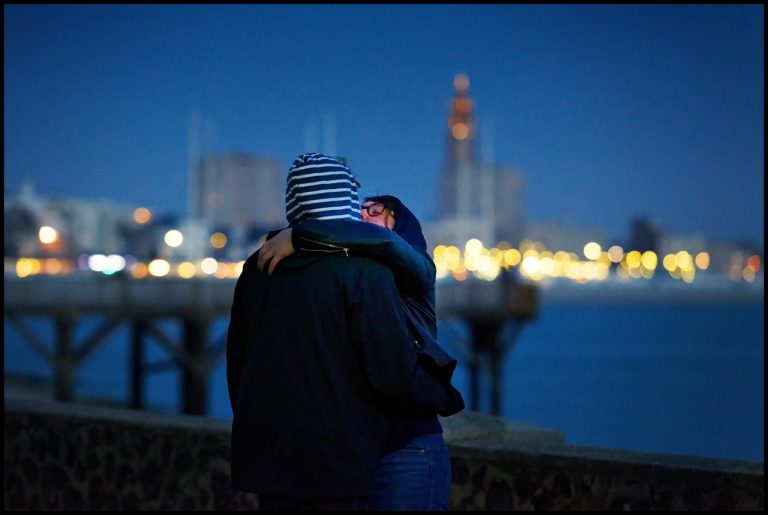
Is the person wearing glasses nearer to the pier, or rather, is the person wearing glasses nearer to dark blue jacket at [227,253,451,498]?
dark blue jacket at [227,253,451,498]

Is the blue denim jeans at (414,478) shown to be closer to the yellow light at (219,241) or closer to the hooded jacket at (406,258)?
the hooded jacket at (406,258)

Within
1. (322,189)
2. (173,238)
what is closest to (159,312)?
(322,189)

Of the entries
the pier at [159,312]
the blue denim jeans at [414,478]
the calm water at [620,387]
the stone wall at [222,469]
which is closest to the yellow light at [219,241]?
the calm water at [620,387]

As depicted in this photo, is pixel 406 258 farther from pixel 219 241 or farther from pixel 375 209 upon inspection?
pixel 219 241

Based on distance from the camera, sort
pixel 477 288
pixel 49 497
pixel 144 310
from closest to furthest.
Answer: pixel 49 497 < pixel 144 310 < pixel 477 288

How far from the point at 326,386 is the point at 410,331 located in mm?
314

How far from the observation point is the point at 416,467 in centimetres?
336

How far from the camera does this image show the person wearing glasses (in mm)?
3295

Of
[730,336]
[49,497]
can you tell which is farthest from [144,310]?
[730,336]

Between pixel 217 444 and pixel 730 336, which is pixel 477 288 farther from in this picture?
pixel 730 336

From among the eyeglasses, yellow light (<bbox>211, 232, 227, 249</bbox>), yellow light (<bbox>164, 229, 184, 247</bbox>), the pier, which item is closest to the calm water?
the pier

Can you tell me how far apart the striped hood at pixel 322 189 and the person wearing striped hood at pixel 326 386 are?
0.03 m

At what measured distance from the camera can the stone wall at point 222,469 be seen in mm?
5145

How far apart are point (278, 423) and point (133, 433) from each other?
3.47 metres
